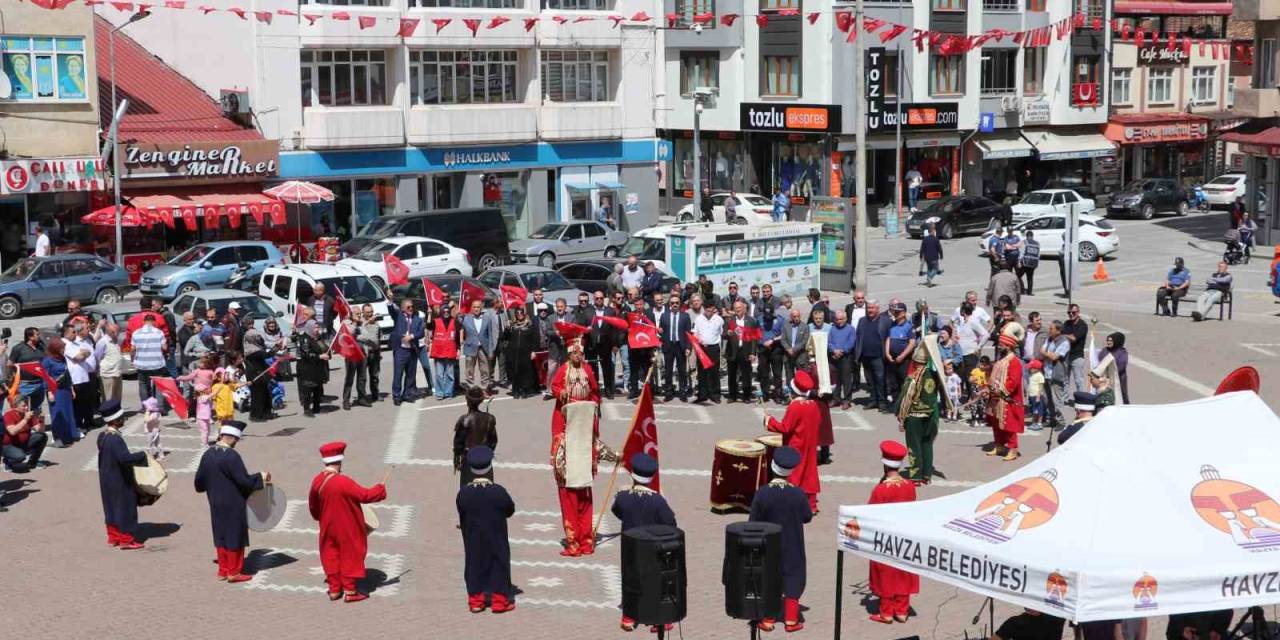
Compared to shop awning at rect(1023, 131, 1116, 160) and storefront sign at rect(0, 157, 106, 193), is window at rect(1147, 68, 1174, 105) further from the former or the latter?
storefront sign at rect(0, 157, 106, 193)

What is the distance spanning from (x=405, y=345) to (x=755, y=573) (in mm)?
13390

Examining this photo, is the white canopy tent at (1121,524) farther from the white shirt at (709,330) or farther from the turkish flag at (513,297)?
the turkish flag at (513,297)

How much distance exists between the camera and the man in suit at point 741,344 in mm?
23891

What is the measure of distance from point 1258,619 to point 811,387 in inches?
260

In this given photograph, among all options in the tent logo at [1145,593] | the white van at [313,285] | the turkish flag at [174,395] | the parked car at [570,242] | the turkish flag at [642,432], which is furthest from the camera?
the parked car at [570,242]

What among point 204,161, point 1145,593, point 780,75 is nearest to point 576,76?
point 780,75

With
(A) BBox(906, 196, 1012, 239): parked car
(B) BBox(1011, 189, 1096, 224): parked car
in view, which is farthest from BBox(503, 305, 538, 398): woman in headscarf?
(B) BBox(1011, 189, 1096, 224): parked car

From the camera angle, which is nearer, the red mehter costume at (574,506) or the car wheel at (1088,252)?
the red mehter costume at (574,506)

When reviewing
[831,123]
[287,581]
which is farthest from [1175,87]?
[287,581]

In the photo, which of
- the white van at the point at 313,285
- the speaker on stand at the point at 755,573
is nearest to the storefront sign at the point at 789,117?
the white van at the point at 313,285

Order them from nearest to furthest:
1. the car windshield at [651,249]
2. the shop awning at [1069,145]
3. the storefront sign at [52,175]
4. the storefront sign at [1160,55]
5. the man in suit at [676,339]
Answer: the man in suit at [676,339] < the car windshield at [651,249] < the storefront sign at [52,175] < the shop awning at [1069,145] < the storefront sign at [1160,55]

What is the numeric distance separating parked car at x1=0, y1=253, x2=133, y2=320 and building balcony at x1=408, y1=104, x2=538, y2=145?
506 inches

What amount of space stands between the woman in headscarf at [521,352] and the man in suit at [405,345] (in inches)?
55.3

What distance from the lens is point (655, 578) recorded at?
11305 mm
